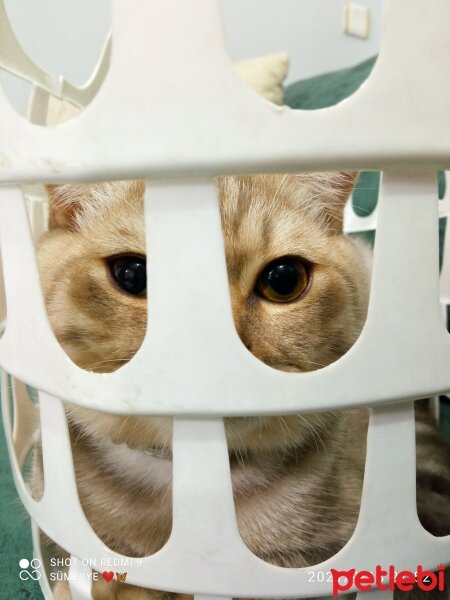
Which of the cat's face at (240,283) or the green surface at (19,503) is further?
the green surface at (19,503)

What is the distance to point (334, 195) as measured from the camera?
73 centimetres

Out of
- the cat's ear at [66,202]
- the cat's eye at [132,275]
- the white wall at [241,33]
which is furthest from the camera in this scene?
the white wall at [241,33]

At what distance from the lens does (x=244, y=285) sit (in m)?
0.57

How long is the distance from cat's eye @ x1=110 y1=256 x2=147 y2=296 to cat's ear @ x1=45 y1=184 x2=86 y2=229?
0.50 ft

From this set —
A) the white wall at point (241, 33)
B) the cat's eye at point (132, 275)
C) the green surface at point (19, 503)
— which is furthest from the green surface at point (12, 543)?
the white wall at point (241, 33)

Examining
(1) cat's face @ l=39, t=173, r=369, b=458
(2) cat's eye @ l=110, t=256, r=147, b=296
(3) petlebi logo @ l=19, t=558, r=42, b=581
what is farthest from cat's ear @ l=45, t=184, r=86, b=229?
(3) petlebi logo @ l=19, t=558, r=42, b=581

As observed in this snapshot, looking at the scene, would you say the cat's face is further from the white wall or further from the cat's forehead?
the white wall

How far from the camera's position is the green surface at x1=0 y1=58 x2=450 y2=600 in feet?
2.33

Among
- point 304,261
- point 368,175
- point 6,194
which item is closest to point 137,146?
point 6,194

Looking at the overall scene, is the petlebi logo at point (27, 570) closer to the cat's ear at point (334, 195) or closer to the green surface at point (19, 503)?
the green surface at point (19, 503)

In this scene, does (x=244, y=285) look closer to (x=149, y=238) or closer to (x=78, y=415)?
(x=149, y=238)

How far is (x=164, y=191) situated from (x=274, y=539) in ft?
1.45

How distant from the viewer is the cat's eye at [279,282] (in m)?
0.58

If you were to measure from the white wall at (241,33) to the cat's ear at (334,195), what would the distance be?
0.68 m
